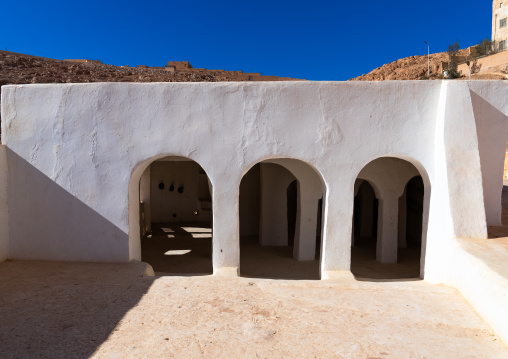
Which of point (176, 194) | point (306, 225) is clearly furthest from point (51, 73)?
point (306, 225)

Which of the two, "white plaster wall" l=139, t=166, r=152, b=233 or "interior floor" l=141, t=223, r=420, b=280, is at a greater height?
"white plaster wall" l=139, t=166, r=152, b=233

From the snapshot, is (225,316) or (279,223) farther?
(279,223)

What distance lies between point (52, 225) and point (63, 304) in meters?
2.34

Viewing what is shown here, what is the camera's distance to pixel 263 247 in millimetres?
10031

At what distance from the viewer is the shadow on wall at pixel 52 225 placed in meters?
6.20

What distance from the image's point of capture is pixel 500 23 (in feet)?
108

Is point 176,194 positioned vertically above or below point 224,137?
below

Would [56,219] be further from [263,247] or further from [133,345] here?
[263,247]

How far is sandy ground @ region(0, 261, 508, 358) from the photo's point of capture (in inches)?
136

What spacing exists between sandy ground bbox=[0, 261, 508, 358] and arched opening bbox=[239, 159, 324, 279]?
2.83 meters

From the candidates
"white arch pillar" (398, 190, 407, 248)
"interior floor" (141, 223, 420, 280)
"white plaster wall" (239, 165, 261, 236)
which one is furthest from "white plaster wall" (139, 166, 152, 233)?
"white arch pillar" (398, 190, 407, 248)

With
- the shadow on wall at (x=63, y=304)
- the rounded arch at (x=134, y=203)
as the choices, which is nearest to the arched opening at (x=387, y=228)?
the rounded arch at (x=134, y=203)

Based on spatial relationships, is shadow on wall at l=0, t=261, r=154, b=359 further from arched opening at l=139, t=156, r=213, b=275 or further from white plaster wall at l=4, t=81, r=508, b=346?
arched opening at l=139, t=156, r=213, b=275

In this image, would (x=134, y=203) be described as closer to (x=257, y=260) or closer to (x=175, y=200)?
(x=257, y=260)
